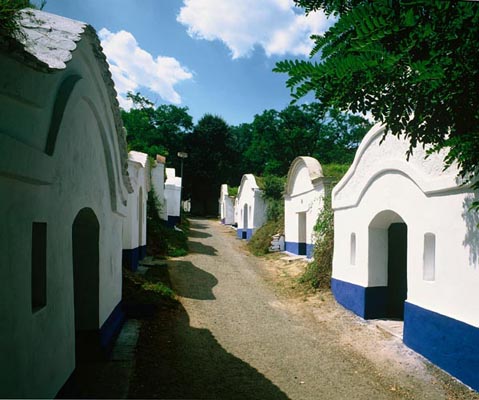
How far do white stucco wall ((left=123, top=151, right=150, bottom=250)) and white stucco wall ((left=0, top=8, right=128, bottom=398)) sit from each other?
5.54m

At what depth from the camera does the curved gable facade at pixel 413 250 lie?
16.6 feet

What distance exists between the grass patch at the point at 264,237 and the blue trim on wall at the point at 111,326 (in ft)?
34.8

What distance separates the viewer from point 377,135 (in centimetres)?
754

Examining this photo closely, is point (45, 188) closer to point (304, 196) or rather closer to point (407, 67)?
point (407, 67)

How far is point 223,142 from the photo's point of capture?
4175 cm

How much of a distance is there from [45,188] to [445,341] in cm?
593

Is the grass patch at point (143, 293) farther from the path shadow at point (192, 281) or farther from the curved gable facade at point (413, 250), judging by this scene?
the curved gable facade at point (413, 250)

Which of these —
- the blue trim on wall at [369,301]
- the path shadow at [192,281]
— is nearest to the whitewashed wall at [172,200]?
the path shadow at [192,281]

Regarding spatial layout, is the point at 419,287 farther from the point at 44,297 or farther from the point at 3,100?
the point at 3,100

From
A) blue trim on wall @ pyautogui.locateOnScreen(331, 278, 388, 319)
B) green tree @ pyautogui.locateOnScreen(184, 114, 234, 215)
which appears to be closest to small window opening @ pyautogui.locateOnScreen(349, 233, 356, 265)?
blue trim on wall @ pyautogui.locateOnScreen(331, 278, 388, 319)

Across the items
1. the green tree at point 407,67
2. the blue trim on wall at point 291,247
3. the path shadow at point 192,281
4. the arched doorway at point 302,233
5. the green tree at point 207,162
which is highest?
the green tree at point 207,162

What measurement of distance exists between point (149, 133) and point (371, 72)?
38958mm

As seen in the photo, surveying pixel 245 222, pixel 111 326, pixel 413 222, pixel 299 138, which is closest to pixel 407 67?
pixel 413 222

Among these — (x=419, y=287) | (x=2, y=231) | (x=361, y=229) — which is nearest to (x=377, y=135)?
(x=361, y=229)
